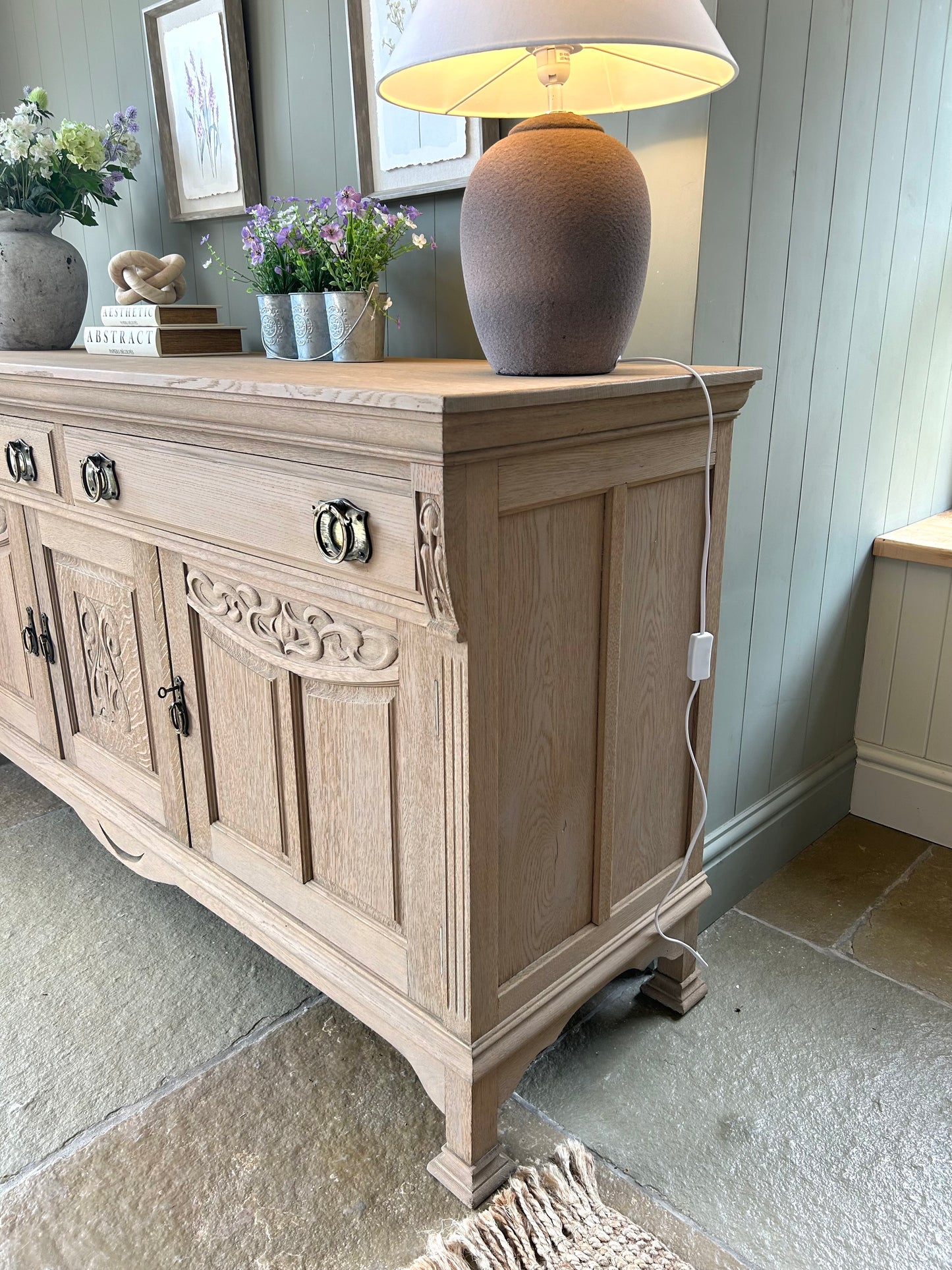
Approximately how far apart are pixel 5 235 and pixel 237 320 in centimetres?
49

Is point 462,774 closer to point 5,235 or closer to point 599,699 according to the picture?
point 599,699

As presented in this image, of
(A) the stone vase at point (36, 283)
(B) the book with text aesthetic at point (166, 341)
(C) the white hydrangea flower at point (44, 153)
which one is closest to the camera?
(B) the book with text aesthetic at point (166, 341)

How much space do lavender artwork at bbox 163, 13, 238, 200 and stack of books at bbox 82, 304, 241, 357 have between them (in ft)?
1.30

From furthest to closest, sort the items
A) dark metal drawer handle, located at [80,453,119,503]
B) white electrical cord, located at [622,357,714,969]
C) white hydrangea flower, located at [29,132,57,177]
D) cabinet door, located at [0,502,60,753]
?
white hydrangea flower, located at [29,132,57,177] < cabinet door, located at [0,502,60,753] < dark metal drawer handle, located at [80,453,119,503] < white electrical cord, located at [622,357,714,969]

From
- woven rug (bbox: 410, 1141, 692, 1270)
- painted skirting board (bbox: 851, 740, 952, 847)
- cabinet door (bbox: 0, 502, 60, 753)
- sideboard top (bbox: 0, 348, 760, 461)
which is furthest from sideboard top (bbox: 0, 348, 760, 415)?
painted skirting board (bbox: 851, 740, 952, 847)

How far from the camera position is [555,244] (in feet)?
3.35

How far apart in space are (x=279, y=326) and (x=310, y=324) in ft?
0.26

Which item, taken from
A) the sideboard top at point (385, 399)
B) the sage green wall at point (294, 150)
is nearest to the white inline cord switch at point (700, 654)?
the sideboard top at point (385, 399)

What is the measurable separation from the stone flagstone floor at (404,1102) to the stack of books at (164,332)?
3.41ft

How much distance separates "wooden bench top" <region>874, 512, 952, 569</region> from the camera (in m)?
1.85

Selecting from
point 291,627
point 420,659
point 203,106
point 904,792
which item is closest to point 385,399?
point 420,659

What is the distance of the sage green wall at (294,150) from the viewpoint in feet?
4.29

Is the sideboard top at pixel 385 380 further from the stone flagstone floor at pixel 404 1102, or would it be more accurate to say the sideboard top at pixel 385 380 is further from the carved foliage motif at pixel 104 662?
the stone flagstone floor at pixel 404 1102

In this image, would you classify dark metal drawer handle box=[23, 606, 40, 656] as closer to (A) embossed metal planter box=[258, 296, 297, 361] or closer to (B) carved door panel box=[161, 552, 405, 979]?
(B) carved door panel box=[161, 552, 405, 979]
